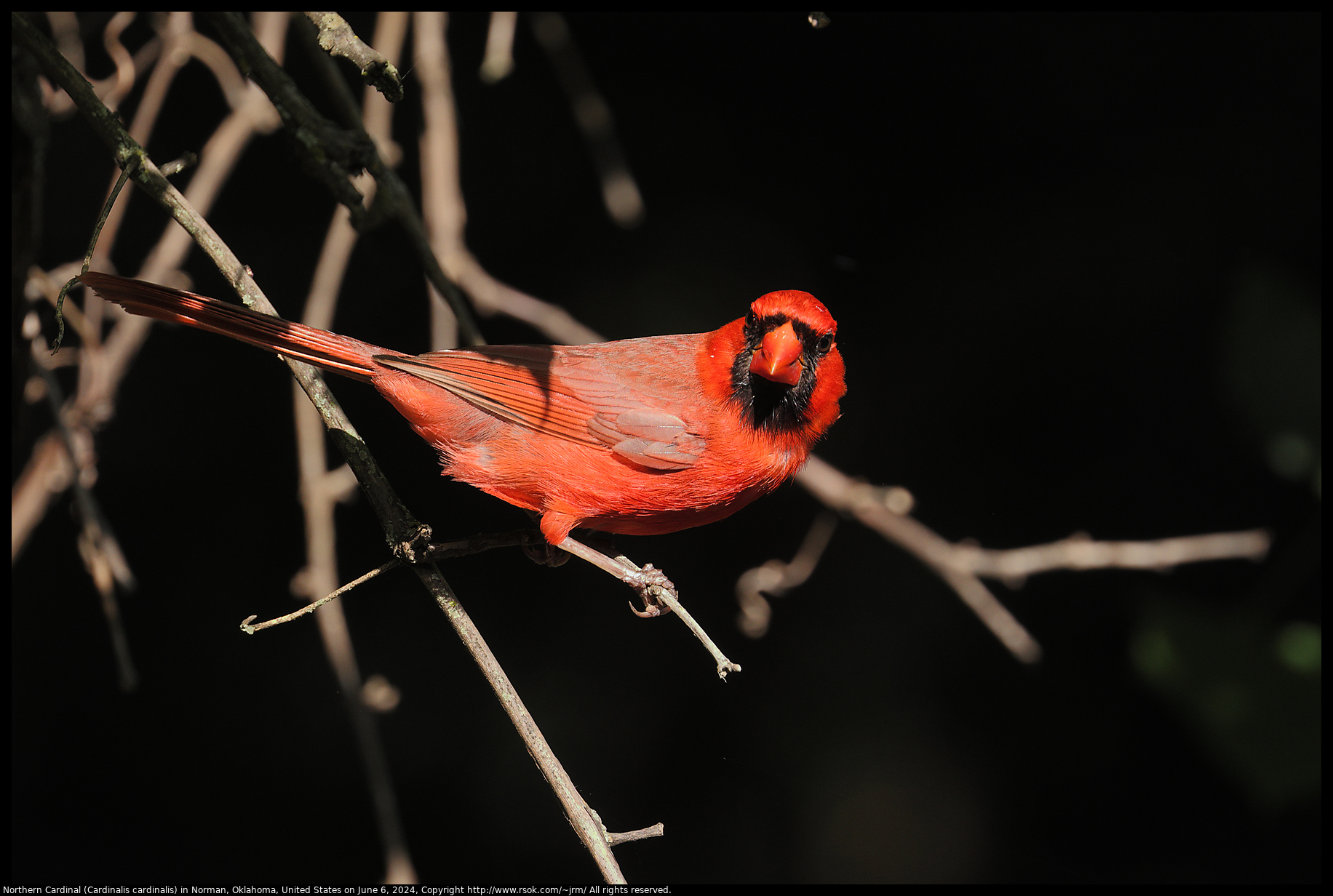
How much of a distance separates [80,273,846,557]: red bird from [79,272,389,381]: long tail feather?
0.10m

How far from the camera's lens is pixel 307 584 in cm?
294

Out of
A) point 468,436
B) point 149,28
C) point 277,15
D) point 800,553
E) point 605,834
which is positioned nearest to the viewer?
point 605,834

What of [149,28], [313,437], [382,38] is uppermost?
[149,28]

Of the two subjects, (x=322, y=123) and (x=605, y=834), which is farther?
(x=322, y=123)

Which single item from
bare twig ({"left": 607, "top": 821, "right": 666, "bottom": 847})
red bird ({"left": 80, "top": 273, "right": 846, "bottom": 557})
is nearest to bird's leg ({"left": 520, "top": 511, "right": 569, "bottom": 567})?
red bird ({"left": 80, "top": 273, "right": 846, "bottom": 557})

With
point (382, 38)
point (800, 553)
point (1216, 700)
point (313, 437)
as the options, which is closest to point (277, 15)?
point (382, 38)

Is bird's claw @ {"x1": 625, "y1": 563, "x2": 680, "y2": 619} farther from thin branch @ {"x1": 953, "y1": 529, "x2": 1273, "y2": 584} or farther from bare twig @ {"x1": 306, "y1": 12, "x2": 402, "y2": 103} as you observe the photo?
bare twig @ {"x1": 306, "y1": 12, "x2": 402, "y2": 103}

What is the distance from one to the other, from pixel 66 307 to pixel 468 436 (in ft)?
4.44

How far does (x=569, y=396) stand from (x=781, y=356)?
675mm

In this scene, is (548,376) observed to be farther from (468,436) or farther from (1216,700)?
(1216,700)

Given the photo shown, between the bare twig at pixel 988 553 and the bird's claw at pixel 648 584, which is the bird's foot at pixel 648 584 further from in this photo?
the bare twig at pixel 988 553

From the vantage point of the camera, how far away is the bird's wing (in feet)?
8.79

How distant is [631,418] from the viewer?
278 centimetres

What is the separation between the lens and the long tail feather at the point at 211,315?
2273 mm
